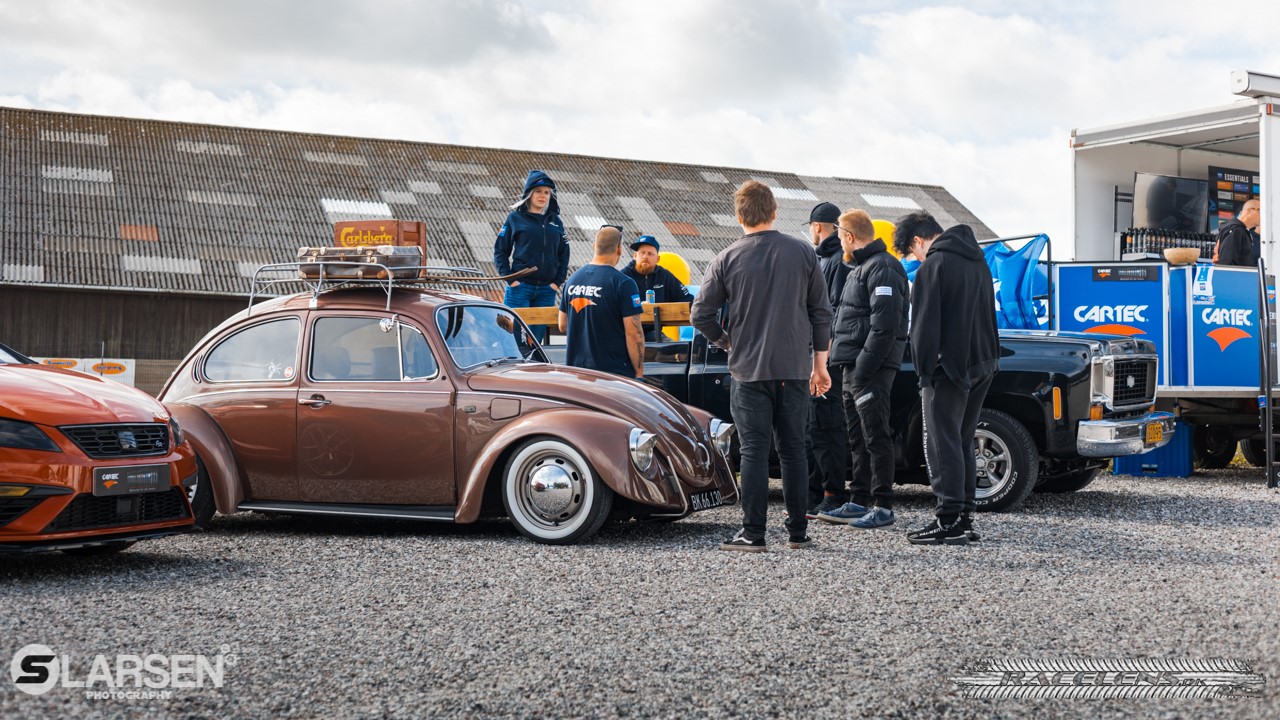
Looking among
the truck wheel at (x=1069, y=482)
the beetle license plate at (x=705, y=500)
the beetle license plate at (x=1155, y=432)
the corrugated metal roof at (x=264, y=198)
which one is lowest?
the truck wheel at (x=1069, y=482)

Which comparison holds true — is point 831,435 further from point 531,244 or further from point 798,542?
point 531,244

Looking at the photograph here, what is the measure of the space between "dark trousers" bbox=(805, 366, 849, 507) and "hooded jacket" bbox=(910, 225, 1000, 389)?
42.0 inches

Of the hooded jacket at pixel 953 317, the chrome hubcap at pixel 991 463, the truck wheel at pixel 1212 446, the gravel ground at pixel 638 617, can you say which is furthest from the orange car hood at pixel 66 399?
the truck wheel at pixel 1212 446

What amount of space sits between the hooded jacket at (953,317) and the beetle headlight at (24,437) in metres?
4.37

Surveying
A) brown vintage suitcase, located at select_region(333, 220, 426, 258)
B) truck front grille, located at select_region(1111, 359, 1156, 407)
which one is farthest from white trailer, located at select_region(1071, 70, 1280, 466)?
brown vintage suitcase, located at select_region(333, 220, 426, 258)

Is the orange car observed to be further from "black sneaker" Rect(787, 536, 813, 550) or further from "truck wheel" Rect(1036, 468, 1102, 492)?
"truck wheel" Rect(1036, 468, 1102, 492)

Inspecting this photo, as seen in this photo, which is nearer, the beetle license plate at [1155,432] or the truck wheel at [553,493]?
the truck wheel at [553,493]

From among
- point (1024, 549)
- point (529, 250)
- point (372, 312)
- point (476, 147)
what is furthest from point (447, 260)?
point (1024, 549)

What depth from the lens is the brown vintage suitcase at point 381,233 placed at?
8.11m

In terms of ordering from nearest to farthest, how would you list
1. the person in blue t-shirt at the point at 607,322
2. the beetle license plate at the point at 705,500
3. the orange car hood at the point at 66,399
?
1. the orange car hood at the point at 66,399
2. the beetle license plate at the point at 705,500
3. the person in blue t-shirt at the point at 607,322

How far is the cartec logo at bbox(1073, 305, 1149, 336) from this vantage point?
10.8 metres

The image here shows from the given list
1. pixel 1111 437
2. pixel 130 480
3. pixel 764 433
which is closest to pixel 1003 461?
pixel 1111 437

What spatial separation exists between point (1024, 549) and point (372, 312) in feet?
13.4

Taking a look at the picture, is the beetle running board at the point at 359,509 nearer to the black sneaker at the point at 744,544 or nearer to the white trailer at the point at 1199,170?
the black sneaker at the point at 744,544
